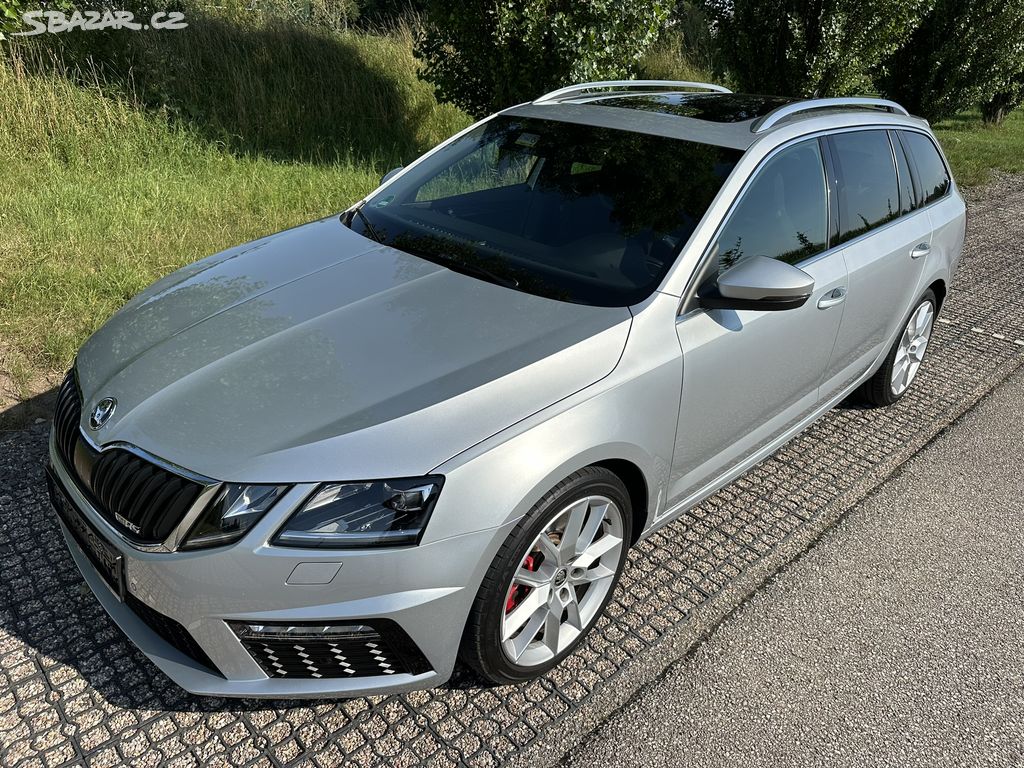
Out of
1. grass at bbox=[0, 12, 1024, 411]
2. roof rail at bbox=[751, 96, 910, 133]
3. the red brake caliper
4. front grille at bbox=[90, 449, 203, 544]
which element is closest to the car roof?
roof rail at bbox=[751, 96, 910, 133]

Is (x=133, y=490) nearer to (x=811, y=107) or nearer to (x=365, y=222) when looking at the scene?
(x=365, y=222)

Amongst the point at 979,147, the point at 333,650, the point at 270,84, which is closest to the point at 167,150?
the point at 270,84

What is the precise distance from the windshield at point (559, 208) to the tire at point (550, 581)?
2.32 ft

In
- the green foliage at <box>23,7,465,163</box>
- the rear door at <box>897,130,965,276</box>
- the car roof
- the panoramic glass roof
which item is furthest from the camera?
the green foliage at <box>23,7,465,163</box>

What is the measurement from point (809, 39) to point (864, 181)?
8366 mm

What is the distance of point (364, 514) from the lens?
210cm

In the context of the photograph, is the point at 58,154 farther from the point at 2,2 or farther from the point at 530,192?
the point at 530,192

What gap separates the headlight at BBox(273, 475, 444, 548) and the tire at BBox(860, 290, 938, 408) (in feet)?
11.0

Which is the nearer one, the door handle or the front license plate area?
the front license plate area

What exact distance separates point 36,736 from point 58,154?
6.36m

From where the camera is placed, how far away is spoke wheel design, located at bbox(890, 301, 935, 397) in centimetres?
456

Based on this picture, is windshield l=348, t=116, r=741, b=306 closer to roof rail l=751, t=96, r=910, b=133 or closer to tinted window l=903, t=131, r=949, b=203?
roof rail l=751, t=96, r=910, b=133

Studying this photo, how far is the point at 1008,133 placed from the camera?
17.7m

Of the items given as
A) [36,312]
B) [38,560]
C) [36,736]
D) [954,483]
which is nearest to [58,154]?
[36,312]
